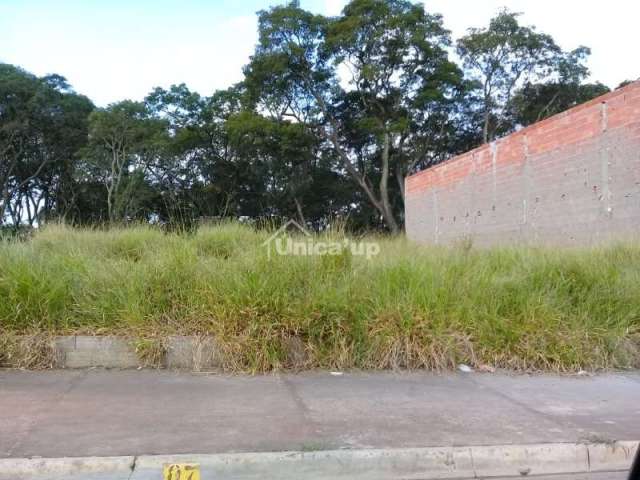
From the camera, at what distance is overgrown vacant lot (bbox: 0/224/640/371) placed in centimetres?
650

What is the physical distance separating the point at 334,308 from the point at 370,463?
2.70 meters

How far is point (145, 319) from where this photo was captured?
664 centimetres

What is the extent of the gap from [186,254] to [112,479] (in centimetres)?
402

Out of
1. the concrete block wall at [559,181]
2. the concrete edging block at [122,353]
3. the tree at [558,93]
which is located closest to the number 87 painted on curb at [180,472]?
the concrete edging block at [122,353]

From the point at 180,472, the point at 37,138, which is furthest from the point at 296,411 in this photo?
the point at 37,138

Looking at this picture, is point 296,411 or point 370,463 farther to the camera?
point 296,411

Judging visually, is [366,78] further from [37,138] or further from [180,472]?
[180,472]

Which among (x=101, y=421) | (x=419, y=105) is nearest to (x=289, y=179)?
(x=419, y=105)

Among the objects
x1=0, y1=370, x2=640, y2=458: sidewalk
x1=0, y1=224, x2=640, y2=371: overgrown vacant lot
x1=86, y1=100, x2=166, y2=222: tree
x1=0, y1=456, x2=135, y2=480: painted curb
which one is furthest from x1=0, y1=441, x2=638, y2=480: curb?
x1=86, y1=100, x2=166, y2=222: tree

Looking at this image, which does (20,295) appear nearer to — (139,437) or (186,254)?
(186,254)

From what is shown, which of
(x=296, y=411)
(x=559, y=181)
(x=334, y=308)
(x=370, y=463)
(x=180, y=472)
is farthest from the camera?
(x=559, y=181)

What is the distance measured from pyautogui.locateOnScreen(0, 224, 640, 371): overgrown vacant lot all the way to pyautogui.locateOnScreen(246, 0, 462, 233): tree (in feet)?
80.6

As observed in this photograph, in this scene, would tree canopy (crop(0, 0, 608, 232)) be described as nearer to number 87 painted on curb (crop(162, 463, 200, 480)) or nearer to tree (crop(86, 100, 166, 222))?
tree (crop(86, 100, 166, 222))

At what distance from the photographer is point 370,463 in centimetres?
405
